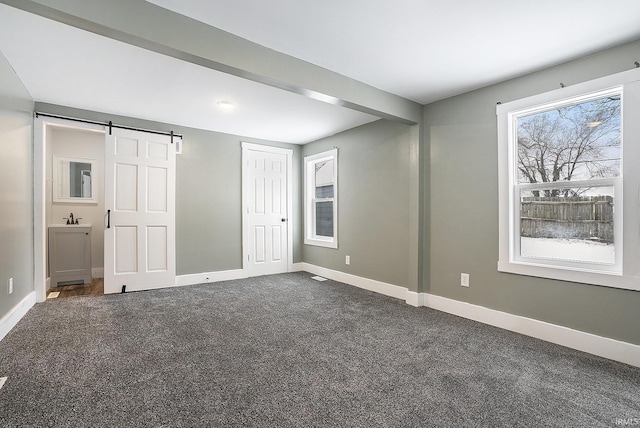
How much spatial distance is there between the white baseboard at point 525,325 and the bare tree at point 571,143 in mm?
1149

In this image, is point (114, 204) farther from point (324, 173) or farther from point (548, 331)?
point (548, 331)

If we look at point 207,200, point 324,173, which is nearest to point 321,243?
point 324,173

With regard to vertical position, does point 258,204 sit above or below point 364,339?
above

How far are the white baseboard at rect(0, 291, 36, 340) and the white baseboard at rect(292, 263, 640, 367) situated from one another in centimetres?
Result: 369

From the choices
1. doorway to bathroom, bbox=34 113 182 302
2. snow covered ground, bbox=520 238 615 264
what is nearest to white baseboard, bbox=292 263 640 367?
snow covered ground, bbox=520 238 615 264

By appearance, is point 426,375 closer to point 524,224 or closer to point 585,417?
point 585,417

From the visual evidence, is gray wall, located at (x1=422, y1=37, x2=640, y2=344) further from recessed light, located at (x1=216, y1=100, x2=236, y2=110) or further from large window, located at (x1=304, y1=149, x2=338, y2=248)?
recessed light, located at (x1=216, y1=100, x2=236, y2=110)

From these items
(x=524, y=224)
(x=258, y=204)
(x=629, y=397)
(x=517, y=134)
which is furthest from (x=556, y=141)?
(x=258, y=204)

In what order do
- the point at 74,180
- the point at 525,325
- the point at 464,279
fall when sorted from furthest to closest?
the point at 74,180, the point at 464,279, the point at 525,325

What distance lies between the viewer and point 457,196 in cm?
326

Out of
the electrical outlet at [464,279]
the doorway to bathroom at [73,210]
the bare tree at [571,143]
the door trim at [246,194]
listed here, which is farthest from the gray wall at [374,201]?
the doorway to bathroom at [73,210]

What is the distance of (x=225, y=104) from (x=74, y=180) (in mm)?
3290

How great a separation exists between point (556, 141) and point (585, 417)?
210 cm

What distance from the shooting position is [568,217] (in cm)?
260
